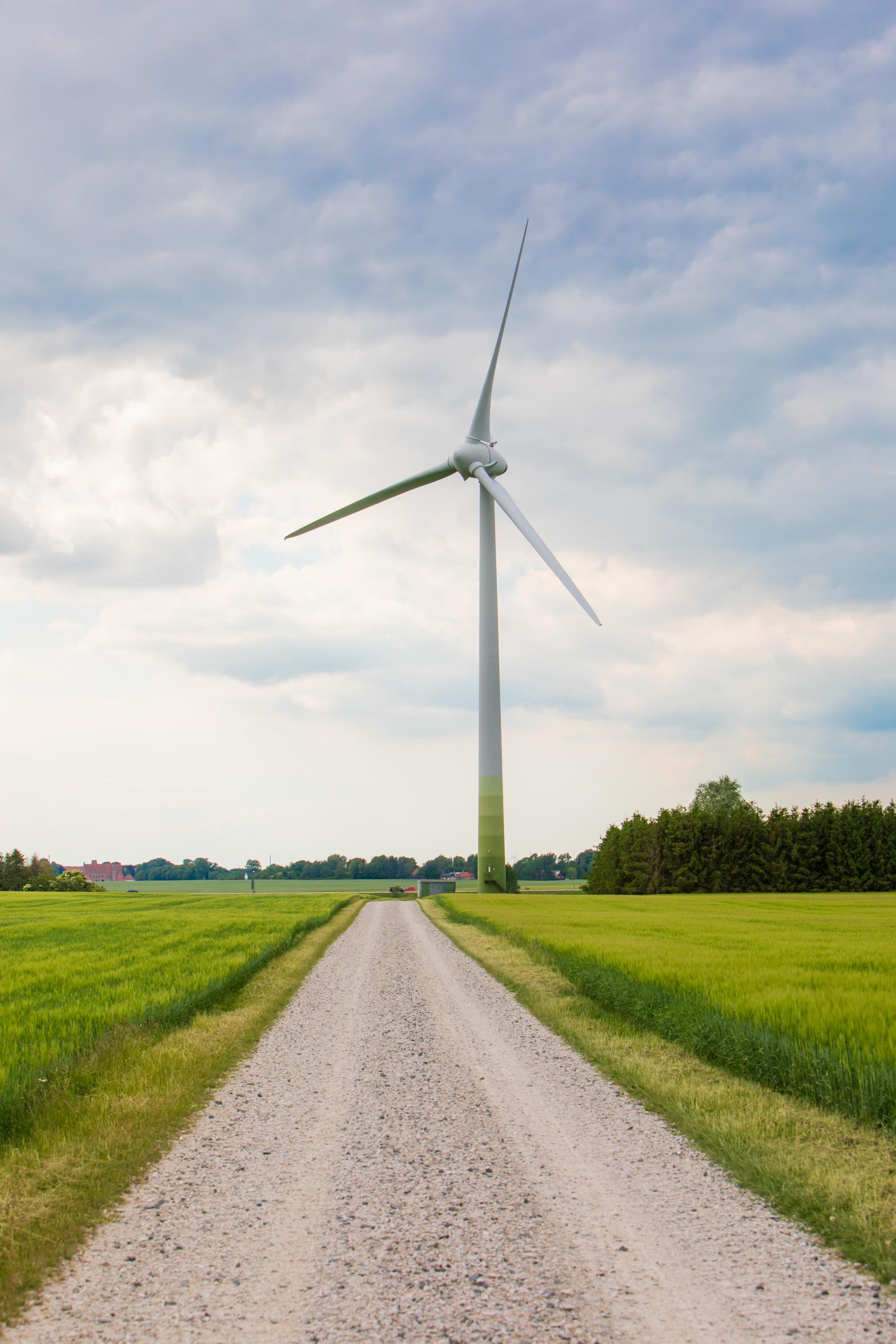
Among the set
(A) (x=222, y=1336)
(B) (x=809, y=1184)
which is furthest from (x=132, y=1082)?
(B) (x=809, y=1184)

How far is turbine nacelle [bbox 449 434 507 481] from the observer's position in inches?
2719

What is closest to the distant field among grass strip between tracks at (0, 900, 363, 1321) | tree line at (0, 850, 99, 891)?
grass strip between tracks at (0, 900, 363, 1321)

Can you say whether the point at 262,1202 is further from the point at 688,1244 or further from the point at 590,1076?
the point at 590,1076

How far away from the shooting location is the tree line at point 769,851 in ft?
320

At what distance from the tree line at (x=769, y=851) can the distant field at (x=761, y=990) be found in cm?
6596

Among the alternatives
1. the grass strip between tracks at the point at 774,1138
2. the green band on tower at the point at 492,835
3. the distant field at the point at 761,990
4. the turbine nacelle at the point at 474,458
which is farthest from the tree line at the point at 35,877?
the grass strip between tracks at the point at 774,1138

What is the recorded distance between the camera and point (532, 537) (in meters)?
54.4

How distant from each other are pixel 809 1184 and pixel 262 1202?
15.7 ft

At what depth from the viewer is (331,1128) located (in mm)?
8766

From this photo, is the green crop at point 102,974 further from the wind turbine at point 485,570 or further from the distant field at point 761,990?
the wind turbine at point 485,570

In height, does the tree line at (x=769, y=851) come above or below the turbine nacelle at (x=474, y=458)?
below

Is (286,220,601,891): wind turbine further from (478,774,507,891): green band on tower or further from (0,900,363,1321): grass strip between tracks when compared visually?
(0,900,363,1321): grass strip between tracks

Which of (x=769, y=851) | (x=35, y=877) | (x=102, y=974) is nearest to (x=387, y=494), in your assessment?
(x=102, y=974)

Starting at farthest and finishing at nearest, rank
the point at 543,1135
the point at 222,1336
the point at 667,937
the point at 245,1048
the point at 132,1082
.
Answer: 1. the point at 667,937
2. the point at 245,1048
3. the point at 132,1082
4. the point at 543,1135
5. the point at 222,1336
